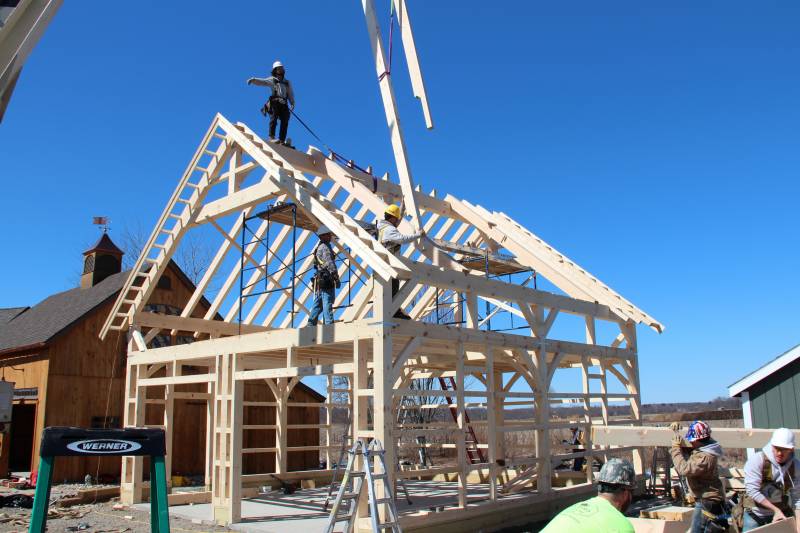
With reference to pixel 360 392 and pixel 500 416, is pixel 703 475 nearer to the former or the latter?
pixel 360 392

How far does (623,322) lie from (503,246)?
267 cm

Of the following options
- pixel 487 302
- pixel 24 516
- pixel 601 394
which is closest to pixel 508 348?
pixel 601 394

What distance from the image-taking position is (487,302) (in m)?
14.6

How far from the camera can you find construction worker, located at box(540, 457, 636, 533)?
279 centimetres

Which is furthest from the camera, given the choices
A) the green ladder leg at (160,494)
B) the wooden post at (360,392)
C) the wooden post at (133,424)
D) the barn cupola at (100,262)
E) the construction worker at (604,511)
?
the barn cupola at (100,262)

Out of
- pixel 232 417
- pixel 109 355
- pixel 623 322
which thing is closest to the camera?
pixel 232 417

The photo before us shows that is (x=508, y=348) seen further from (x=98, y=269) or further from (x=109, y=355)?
(x=98, y=269)

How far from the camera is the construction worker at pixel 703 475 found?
5.36m

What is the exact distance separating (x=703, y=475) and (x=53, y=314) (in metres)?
16.9

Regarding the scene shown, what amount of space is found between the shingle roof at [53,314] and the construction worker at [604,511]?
48.4ft

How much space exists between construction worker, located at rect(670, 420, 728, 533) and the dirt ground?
6.50 meters

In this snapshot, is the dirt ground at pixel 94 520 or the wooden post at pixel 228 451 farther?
the wooden post at pixel 228 451

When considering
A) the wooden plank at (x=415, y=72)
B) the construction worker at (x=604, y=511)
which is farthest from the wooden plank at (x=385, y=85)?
the construction worker at (x=604, y=511)

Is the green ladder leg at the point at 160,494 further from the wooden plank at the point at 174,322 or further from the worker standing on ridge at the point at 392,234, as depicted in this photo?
the wooden plank at the point at 174,322
